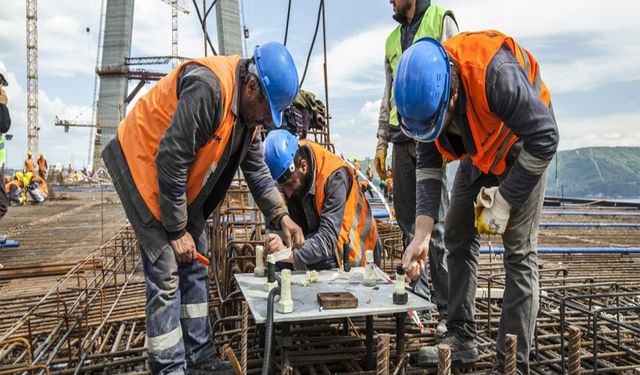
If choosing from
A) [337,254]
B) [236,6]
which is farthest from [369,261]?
[236,6]

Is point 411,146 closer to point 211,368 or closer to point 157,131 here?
point 157,131

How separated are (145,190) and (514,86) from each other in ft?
5.69

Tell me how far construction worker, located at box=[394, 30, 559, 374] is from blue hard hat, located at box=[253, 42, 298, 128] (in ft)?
1.88

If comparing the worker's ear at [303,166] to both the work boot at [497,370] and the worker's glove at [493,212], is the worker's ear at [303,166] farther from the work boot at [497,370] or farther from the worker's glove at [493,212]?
the work boot at [497,370]

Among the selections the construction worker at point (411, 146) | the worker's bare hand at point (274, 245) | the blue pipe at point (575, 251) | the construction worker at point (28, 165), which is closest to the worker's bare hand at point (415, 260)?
the construction worker at point (411, 146)

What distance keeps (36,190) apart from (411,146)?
631 inches

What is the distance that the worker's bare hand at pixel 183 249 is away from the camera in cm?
228

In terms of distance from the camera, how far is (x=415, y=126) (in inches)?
79.7

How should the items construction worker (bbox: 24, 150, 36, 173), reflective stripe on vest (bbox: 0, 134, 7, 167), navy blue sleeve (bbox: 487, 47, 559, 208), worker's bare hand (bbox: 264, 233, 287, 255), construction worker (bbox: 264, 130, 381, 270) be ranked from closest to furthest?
1. navy blue sleeve (bbox: 487, 47, 559, 208)
2. worker's bare hand (bbox: 264, 233, 287, 255)
3. construction worker (bbox: 264, 130, 381, 270)
4. reflective stripe on vest (bbox: 0, 134, 7, 167)
5. construction worker (bbox: 24, 150, 36, 173)

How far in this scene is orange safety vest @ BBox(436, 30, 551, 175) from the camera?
6.32 feet

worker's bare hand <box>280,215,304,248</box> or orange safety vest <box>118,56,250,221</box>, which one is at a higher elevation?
orange safety vest <box>118,56,250,221</box>

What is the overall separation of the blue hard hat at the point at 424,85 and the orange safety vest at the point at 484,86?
0.35 ft

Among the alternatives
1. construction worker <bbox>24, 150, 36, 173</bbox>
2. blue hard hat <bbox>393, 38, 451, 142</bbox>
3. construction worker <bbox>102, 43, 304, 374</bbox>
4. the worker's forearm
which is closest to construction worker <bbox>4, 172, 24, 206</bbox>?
construction worker <bbox>24, 150, 36, 173</bbox>

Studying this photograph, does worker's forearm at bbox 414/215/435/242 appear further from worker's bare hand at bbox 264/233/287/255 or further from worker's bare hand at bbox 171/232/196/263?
worker's bare hand at bbox 171/232/196/263
